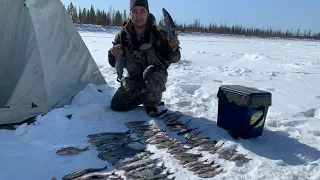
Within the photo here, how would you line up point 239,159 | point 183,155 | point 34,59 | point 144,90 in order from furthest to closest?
point 144,90 → point 34,59 → point 183,155 → point 239,159

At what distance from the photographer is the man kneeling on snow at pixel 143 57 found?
152 inches

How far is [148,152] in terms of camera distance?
2.91 metres

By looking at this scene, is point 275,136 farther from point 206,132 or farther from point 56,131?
point 56,131

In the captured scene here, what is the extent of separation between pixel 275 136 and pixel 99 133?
6.15 feet

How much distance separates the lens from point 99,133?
3365 mm

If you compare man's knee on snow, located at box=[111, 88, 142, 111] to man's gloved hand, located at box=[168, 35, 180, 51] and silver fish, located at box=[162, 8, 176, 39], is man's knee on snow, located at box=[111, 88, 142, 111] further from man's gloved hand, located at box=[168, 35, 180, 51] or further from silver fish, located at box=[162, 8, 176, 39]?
silver fish, located at box=[162, 8, 176, 39]

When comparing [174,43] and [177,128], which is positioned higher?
[174,43]

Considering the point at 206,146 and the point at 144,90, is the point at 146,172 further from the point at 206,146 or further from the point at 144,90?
the point at 144,90

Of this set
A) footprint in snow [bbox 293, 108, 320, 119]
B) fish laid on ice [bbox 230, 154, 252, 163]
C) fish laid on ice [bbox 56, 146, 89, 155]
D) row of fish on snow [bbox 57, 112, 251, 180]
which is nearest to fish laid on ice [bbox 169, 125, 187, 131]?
row of fish on snow [bbox 57, 112, 251, 180]

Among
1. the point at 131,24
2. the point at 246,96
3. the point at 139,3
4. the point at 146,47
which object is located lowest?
the point at 246,96

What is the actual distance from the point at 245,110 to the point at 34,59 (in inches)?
103

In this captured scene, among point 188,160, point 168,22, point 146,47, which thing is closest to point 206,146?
point 188,160

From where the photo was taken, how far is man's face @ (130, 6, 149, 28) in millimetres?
3799

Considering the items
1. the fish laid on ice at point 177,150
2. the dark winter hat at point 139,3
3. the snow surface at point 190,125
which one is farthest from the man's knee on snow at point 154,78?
the fish laid on ice at point 177,150
